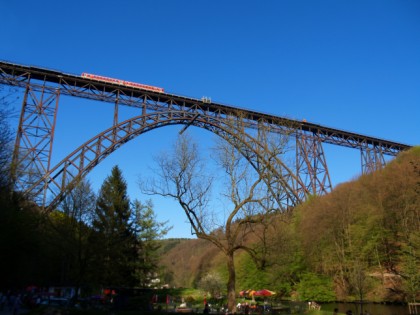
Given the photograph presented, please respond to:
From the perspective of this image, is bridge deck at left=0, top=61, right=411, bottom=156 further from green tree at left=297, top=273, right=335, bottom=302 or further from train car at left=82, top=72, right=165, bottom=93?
green tree at left=297, top=273, right=335, bottom=302

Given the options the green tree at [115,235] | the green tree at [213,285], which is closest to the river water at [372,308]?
the green tree at [213,285]

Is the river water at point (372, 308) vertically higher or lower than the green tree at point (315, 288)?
lower

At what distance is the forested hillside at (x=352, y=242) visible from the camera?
109 feet

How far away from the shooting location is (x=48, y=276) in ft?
117

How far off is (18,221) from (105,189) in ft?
38.4

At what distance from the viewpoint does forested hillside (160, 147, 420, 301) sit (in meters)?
33.1

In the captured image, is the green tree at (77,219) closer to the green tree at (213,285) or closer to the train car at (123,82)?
the train car at (123,82)

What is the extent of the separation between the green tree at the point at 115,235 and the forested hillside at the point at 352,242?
5970 mm

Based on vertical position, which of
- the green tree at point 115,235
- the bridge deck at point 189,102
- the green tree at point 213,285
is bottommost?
the green tree at point 213,285

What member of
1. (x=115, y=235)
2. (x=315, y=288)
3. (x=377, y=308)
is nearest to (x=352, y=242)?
(x=315, y=288)

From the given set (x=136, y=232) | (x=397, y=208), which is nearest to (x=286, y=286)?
(x=397, y=208)

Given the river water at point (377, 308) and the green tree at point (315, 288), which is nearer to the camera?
the river water at point (377, 308)

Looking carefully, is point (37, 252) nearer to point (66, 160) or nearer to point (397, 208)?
point (66, 160)

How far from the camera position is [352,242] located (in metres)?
36.6
